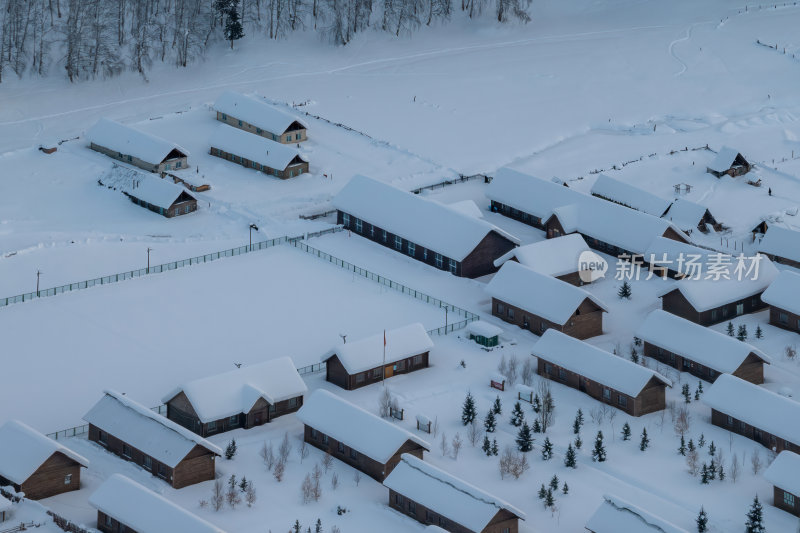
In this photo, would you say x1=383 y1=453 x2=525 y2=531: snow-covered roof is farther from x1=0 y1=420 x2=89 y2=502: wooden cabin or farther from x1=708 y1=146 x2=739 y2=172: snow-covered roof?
x1=708 y1=146 x2=739 y2=172: snow-covered roof

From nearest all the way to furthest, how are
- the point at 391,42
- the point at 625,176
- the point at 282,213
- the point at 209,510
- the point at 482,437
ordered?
the point at 209,510 < the point at 482,437 < the point at 282,213 < the point at 625,176 < the point at 391,42

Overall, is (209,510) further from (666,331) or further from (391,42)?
(391,42)

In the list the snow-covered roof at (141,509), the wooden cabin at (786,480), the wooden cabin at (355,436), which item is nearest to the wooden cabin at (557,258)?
the wooden cabin at (355,436)

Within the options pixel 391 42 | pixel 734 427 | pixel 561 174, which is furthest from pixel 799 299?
pixel 391 42

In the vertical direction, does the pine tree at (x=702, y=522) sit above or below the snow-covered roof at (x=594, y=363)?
below

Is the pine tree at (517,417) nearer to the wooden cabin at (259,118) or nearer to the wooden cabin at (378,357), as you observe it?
the wooden cabin at (378,357)

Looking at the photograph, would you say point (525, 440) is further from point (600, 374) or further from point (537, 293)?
point (537, 293)
